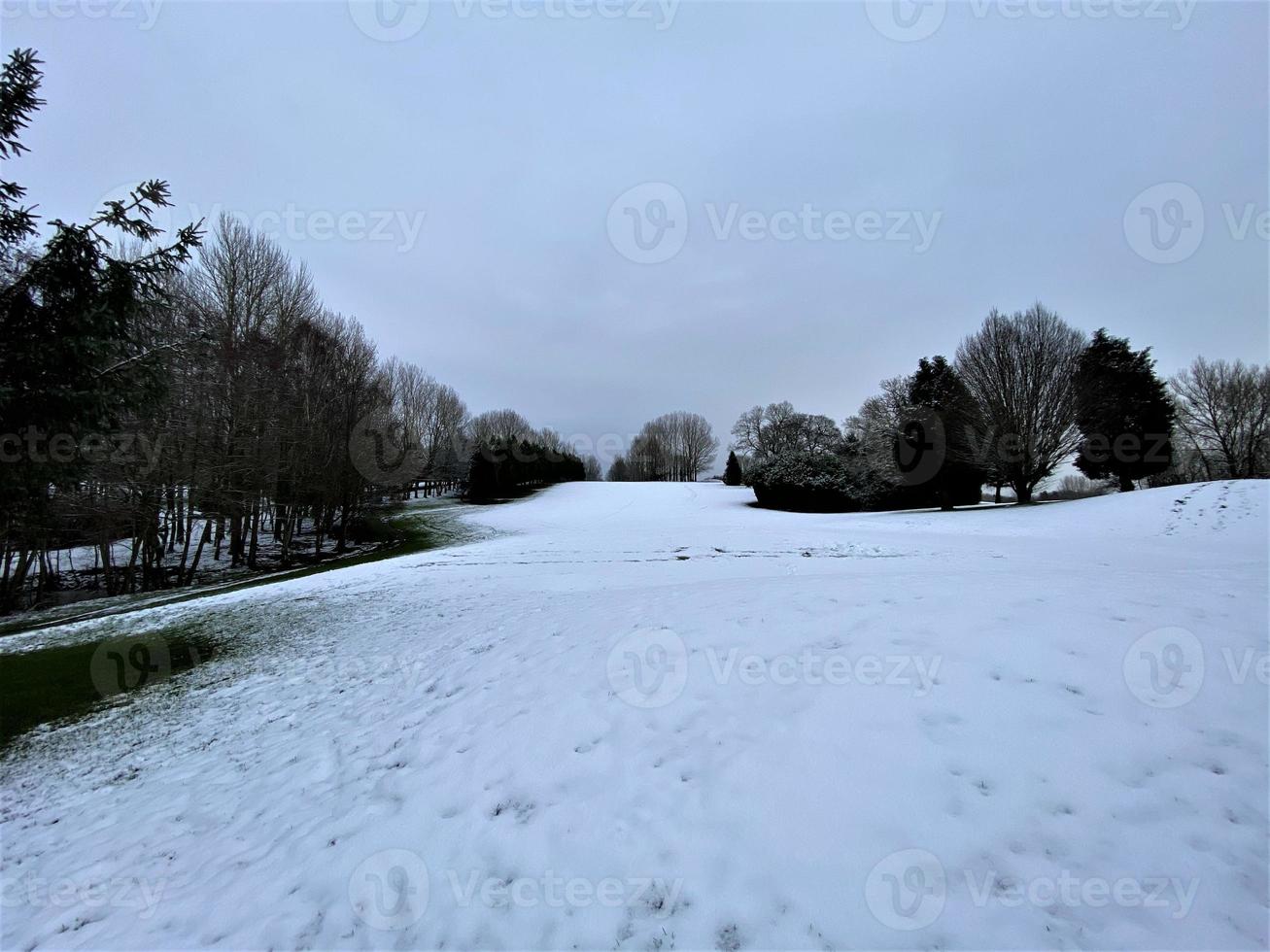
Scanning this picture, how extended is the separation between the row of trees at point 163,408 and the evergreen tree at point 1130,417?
98.6ft

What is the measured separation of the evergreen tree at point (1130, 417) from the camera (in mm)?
21453

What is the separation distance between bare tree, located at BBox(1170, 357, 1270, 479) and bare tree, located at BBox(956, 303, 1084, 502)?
15.6m

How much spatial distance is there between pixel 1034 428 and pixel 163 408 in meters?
26.5

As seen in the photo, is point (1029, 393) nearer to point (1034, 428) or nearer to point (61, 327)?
point (1034, 428)

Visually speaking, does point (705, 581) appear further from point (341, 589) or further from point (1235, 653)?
point (341, 589)

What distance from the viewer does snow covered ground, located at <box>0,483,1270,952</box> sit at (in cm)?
221

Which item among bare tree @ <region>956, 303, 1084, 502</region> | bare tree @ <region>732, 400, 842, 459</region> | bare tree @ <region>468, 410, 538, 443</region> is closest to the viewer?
bare tree @ <region>956, 303, 1084, 502</region>

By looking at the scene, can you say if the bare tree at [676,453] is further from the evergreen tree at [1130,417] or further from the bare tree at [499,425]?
the evergreen tree at [1130,417]

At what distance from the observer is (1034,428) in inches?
727

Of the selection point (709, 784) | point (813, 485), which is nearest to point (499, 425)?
point (813, 485)

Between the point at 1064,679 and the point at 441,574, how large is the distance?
10.0 m

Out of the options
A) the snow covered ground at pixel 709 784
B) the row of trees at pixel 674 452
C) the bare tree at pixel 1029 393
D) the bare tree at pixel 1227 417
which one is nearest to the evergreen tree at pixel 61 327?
the snow covered ground at pixel 709 784

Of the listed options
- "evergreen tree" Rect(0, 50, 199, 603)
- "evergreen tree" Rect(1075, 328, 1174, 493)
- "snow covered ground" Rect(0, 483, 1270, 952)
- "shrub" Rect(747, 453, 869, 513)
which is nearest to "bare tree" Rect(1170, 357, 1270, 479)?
"evergreen tree" Rect(1075, 328, 1174, 493)

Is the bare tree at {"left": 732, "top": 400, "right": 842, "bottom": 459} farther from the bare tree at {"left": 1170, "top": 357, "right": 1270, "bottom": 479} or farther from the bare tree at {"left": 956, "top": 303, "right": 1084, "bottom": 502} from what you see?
the bare tree at {"left": 1170, "top": 357, "right": 1270, "bottom": 479}
